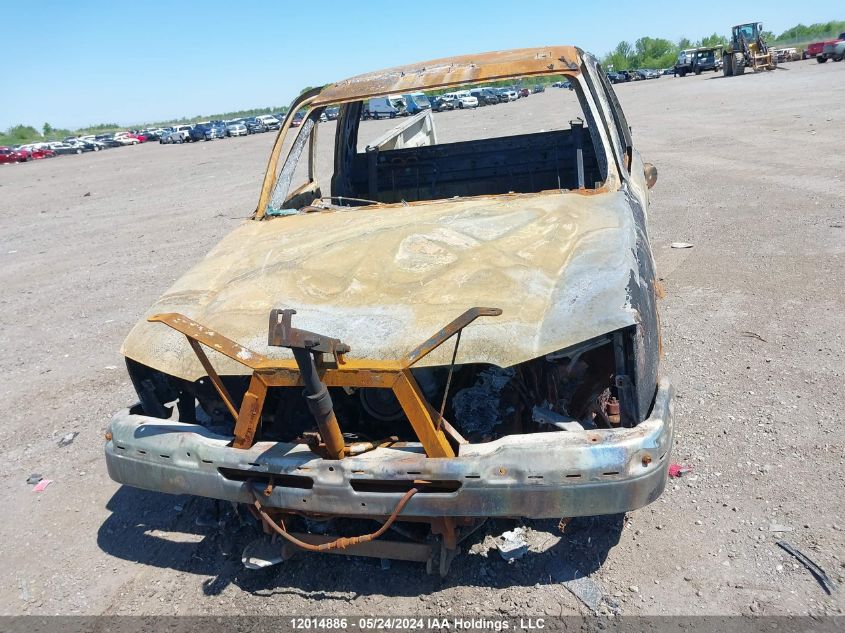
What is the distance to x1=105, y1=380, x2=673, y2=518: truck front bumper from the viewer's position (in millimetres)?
2172

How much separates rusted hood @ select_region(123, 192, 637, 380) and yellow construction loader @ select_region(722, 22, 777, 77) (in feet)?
119

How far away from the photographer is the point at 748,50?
33.7m

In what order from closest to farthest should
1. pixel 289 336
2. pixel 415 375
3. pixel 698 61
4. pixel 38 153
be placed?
pixel 289 336
pixel 415 375
pixel 38 153
pixel 698 61

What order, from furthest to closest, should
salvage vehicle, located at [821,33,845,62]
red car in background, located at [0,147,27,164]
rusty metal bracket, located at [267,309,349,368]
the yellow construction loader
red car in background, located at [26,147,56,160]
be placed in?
red car in background, located at [26,147,56,160], red car in background, located at [0,147,27,164], salvage vehicle, located at [821,33,845,62], the yellow construction loader, rusty metal bracket, located at [267,309,349,368]

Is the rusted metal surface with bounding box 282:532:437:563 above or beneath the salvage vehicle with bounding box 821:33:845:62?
beneath

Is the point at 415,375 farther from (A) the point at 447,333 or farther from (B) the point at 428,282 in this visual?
(A) the point at 447,333

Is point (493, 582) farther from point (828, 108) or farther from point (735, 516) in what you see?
point (828, 108)

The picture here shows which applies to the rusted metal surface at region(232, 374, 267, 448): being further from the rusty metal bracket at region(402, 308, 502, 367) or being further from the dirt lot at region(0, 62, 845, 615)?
the dirt lot at region(0, 62, 845, 615)

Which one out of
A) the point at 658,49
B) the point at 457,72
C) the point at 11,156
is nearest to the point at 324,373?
the point at 457,72

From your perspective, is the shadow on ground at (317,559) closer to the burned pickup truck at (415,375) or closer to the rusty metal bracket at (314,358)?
the burned pickup truck at (415,375)

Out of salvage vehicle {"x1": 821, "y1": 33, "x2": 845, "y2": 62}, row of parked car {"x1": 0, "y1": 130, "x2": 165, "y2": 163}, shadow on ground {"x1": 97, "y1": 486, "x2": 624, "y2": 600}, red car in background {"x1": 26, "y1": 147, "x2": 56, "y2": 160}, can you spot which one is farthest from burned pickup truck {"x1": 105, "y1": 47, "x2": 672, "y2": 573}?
red car in background {"x1": 26, "y1": 147, "x2": 56, "y2": 160}

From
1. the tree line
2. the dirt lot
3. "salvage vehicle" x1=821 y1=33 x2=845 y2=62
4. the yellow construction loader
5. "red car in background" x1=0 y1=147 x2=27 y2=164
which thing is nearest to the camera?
the dirt lot

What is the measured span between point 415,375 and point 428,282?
0.39 m

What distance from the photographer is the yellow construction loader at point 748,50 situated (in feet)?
110
